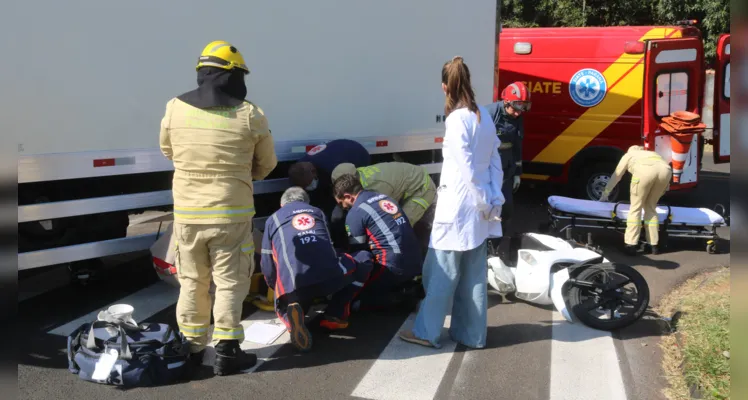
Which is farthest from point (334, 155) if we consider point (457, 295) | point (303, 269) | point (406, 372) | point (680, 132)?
point (680, 132)

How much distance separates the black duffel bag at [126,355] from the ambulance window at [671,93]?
6.54 m

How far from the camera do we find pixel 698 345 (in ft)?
14.0

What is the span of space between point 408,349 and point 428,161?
345cm

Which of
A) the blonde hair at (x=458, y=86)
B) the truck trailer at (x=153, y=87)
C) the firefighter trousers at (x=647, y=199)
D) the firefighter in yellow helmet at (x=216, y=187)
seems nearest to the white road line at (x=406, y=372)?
the firefighter in yellow helmet at (x=216, y=187)

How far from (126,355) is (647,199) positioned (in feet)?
17.5

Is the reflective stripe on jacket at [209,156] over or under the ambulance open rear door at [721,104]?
under

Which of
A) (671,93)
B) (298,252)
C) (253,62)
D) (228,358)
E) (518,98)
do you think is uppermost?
(671,93)

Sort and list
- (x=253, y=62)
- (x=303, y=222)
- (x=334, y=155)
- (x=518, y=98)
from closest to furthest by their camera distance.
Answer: (x=303, y=222) → (x=253, y=62) → (x=334, y=155) → (x=518, y=98)

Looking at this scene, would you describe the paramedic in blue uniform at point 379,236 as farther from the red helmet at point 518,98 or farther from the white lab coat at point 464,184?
the red helmet at point 518,98

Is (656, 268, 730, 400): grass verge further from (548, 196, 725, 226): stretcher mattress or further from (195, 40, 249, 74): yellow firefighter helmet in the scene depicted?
(195, 40, 249, 74): yellow firefighter helmet

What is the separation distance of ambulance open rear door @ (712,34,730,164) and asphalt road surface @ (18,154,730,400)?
3835 millimetres

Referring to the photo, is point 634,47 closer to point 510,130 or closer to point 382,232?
point 510,130

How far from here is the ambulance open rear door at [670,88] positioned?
25.9 ft

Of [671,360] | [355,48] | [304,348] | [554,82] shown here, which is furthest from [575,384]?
[554,82]
